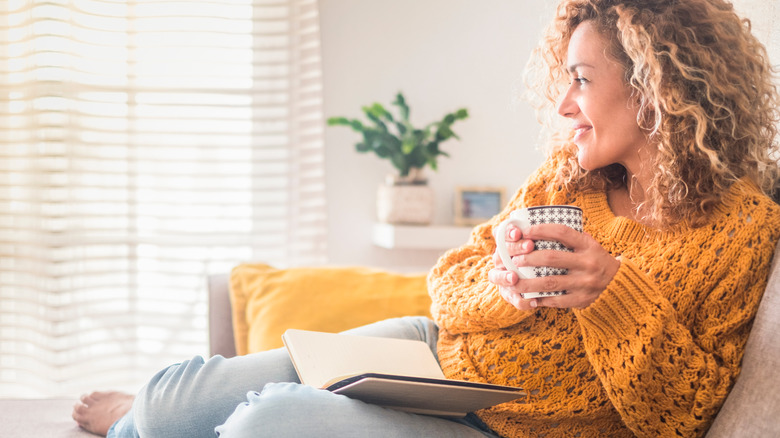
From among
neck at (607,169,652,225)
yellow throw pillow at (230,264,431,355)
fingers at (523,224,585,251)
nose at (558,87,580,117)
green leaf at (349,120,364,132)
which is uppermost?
green leaf at (349,120,364,132)

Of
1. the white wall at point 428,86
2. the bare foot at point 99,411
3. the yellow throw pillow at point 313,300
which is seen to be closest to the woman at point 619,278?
the bare foot at point 99,411

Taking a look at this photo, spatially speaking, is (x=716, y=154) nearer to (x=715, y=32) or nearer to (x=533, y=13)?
(x=715, y=32)

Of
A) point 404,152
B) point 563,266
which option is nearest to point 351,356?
point 563,266

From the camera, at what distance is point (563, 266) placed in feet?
2.69

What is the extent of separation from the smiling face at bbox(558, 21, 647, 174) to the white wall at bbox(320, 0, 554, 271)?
5.71 ft

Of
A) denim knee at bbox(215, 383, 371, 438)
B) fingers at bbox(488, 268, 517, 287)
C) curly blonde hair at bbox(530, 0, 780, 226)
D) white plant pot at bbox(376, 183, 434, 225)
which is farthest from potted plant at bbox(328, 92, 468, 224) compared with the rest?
denim knee at bbox(215, 383, 371, 438)

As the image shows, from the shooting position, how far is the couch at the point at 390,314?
799mm

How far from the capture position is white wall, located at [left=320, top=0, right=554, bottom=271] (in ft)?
9.03

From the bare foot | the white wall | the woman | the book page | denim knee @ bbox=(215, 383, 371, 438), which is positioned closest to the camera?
denim knee @ bbox=(215, 383, 371, 438)

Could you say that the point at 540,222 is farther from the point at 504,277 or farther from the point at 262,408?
the point at 262,408

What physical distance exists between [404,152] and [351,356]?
4.95ft

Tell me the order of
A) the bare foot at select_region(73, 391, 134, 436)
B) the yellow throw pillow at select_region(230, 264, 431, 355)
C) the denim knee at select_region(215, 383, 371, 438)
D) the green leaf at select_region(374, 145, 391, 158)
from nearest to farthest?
the denim knee at select_region(215, 383, 371, 438), the bare foot at select_region(73, 391, 134, 436), the yellow throw pillow at select_region(230, 264, 431, 355), the green leaf at select_region(374, 145, 391, 158)

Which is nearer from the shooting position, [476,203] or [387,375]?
[387,375]

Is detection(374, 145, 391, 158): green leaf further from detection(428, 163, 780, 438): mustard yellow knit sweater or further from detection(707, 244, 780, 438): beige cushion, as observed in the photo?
detection(707, 244, 780, 438): beige cushion
